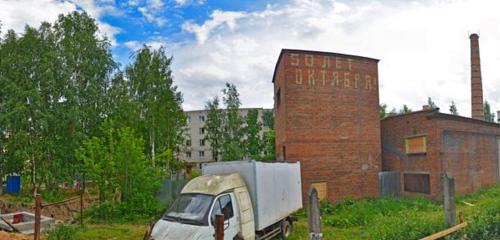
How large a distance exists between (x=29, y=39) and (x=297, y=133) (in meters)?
19.0

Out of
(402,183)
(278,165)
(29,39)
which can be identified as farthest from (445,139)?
(29,39)

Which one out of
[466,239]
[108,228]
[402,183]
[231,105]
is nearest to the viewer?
[466,239]

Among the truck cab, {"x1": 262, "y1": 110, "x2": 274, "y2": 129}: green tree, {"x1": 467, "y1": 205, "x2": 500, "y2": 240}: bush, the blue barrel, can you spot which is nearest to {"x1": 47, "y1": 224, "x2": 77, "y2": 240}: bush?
the truck cab

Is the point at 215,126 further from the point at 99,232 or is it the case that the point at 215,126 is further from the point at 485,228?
the point at 485,228

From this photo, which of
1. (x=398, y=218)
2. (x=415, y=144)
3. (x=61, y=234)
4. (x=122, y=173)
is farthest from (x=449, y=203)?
(x=122, y=173)

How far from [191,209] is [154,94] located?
65.7ft

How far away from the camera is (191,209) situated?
9414 mm

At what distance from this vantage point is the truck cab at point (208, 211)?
8812 mm

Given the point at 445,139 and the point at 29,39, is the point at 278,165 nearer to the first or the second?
the point at 445,139

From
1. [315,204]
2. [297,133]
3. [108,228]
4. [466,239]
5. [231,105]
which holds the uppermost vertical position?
[231,105]

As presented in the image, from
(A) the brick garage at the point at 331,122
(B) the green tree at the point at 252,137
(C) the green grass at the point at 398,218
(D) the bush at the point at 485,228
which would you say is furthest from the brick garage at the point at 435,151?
(B) the green tree at the point at 252,137

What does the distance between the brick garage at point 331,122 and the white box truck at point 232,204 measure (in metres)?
5.78

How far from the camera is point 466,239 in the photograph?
27.6ft

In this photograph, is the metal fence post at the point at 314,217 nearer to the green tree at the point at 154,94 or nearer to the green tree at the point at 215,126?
the green tree at the point at 154,94
